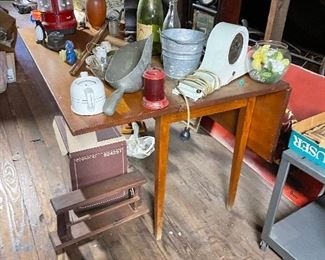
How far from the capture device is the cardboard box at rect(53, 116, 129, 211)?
4.94 ft

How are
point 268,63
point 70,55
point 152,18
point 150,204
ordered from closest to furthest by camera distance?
point 268,63 < point 70,55 < point 152,18 < point 150,204

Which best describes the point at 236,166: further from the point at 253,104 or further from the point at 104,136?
the point at 104,136

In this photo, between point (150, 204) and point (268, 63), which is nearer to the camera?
point (268, 63)

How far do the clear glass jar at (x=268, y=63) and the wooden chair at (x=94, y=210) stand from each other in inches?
26.9

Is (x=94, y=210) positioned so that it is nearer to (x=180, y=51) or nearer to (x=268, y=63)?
(x=180, y=51)

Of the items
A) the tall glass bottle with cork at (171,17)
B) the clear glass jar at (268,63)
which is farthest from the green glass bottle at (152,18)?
the clear glass jar at (268,63)

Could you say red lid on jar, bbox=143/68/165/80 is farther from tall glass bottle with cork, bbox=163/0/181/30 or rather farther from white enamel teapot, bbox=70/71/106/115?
tall glass bottle with cork, bbox=163/0/181/30

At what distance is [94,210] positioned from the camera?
1.62 m

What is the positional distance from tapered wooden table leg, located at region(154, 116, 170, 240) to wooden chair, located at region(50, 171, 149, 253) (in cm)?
15

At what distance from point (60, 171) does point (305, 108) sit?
141 centimetres

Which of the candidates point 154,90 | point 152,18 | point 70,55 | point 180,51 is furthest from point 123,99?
point 152,18

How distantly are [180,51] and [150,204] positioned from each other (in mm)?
888

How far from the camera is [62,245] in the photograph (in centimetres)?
149

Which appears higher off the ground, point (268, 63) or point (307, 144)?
point (268, 63)
